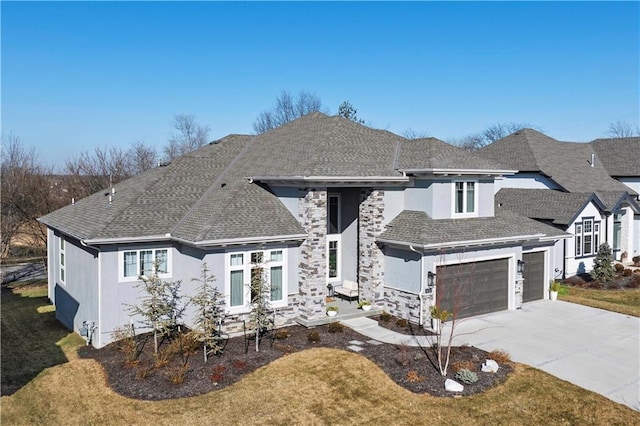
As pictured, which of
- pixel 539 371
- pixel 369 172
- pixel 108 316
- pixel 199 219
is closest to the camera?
pixel 539 371

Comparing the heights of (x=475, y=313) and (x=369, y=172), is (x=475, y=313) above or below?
below

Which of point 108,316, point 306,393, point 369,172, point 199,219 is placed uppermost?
point 369,172

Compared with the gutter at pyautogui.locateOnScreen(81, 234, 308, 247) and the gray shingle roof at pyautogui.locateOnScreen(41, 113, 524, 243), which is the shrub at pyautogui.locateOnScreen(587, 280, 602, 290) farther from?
the gutter at pyautogui.locateOnScreen(81, 234, 308, 247)

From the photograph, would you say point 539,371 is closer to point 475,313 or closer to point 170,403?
point 475,313

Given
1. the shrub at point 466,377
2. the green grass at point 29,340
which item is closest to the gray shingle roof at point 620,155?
the shrub at point 466,377

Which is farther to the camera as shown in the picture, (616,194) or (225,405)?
(616,194)

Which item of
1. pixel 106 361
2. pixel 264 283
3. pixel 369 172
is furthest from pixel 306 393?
pixel 369 172

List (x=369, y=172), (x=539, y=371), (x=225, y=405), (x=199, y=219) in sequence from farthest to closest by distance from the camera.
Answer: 1. (x=369, y=172)
2. (x=199, y=219)
3. (x=539, y=371)
4. (x=225, y=405)
